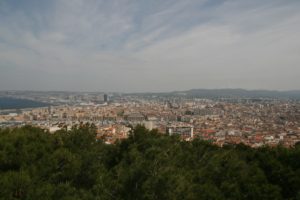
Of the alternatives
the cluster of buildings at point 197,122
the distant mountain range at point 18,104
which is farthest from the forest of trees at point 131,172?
the distant mountain range at point 18,104

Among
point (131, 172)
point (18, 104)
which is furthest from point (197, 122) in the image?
point (18, 104)

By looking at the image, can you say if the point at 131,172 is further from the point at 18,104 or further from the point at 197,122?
the point at 18,104

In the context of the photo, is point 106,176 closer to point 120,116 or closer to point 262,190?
point 262,190

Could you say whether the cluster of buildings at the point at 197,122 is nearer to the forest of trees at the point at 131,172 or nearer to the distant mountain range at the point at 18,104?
the forest of trees at the point at 131,172

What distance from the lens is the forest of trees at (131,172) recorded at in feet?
17.2

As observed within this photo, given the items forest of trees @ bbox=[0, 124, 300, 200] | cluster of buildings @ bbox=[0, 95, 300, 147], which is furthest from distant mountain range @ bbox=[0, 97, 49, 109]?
forest of trees @ bbox=[0, 124, 300, 200]

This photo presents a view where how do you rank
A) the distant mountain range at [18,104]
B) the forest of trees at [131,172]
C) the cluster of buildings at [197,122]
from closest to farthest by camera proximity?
the forest of trees at [131,172] → the cluster of buildings at [197,122] → the distant mountain range at [18,104]

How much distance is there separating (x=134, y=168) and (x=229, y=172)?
367cm

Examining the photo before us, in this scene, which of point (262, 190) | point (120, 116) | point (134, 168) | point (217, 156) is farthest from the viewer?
point (120, 116)

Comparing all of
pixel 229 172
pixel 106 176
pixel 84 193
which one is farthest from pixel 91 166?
pixel 229 172

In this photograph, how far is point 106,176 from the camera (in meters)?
6.34

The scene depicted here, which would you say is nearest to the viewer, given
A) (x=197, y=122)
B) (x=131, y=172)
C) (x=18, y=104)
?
(x=131, y=172)

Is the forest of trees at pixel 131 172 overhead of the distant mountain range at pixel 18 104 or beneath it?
overhead

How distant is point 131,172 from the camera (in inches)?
236
